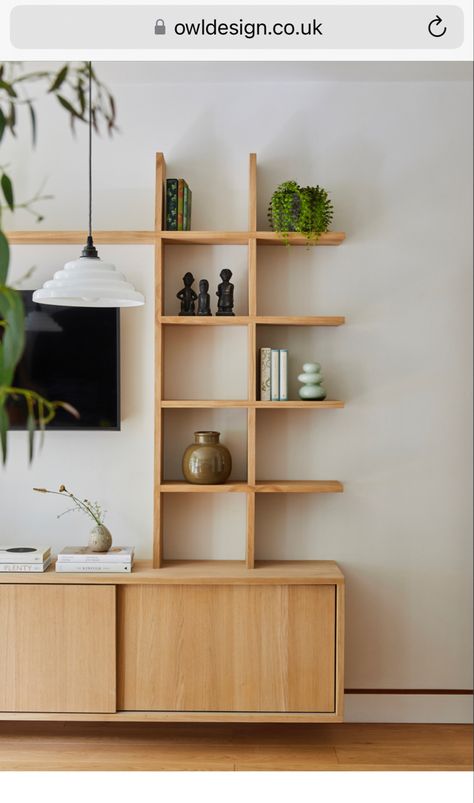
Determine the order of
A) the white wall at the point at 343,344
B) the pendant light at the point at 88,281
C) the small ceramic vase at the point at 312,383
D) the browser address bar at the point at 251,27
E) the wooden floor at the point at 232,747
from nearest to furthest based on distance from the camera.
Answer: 1. the browser address bar at the point at 251,27
2. the pendant light at the point at 88,281
3. the wooden floor at the point at 232,747
4. the small ceramic vase at the point at 312,383
5. the white wall at the point at 343,344

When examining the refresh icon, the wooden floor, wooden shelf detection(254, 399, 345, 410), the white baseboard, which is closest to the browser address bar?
the refresh icon

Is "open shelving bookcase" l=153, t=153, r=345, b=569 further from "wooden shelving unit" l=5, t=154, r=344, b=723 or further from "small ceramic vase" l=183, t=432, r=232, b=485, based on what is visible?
"wooden shelving unit" l=5, t=154, r=344, b=723

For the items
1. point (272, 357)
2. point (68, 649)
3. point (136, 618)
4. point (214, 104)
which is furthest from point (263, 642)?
point (214, 104)

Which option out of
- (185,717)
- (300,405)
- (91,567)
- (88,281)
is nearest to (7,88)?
(88,281)

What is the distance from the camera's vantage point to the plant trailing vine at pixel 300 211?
8.54 ft

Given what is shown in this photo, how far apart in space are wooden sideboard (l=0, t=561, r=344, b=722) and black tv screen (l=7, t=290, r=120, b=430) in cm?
61

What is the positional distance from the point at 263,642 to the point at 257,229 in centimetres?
154

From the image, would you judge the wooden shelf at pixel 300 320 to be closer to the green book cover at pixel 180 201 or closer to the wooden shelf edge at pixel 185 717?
the green book cover at pixel 180 201

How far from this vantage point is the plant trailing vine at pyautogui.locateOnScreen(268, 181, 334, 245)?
2.60 meters

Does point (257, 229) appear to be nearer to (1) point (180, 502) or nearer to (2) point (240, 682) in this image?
(1) point (180, 502)

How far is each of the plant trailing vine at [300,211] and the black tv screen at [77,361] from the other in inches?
27.9

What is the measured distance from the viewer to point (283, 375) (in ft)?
8.72

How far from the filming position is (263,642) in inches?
100

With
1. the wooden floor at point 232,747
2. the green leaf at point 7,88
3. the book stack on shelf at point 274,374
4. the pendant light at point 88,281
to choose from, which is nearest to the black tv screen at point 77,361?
the book stack on shelf at point 274,374
